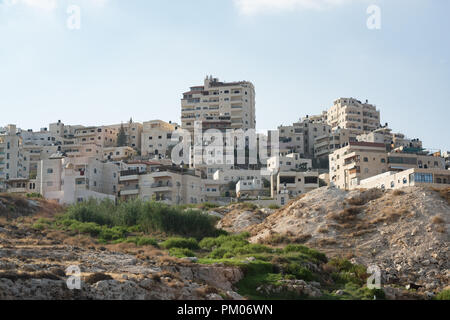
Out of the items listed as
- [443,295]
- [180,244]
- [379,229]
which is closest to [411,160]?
[379,229]

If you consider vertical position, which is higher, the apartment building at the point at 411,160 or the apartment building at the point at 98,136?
the apartment building at the point at 98,136

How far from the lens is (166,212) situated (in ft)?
171

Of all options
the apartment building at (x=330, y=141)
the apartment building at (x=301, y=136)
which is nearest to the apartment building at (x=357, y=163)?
the apartment building at (x=330, y=141)

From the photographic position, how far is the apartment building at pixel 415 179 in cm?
5284

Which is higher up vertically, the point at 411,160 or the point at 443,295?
the point at 411,160

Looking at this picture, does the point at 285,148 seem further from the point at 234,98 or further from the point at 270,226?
the point at 270,226

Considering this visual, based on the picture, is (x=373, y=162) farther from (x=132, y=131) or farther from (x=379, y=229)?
(x=132, y=131)

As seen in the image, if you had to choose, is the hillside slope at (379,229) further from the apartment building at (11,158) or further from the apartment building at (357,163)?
the apartment building at (11,158)

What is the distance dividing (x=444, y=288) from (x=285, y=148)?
71.2 m

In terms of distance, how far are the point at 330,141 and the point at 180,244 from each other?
64.0m

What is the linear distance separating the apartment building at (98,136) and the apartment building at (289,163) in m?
29.3

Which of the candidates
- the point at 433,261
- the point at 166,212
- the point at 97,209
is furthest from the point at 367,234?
the point at 97,209

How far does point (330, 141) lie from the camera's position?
10431 cm

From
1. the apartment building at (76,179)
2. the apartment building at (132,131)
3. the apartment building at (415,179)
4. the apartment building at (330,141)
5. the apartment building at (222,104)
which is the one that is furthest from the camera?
the apartment building at (222,104)
